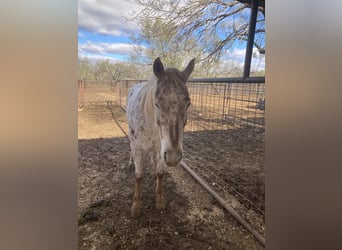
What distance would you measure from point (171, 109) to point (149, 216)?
58 cm

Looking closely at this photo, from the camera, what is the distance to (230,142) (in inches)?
67.4

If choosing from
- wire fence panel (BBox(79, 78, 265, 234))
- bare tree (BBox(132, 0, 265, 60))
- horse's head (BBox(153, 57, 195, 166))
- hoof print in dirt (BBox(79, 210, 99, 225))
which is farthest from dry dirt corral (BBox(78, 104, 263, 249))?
bare tree (BBox(132, 0, 265, 60))

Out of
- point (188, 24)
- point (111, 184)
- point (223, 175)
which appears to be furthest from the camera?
point (223, 175)

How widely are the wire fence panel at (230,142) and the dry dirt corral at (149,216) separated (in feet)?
0.40

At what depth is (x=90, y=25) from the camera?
2.02 ft

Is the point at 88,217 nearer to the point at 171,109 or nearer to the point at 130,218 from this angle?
the point at 130,218

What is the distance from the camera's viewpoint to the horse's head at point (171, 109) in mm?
714

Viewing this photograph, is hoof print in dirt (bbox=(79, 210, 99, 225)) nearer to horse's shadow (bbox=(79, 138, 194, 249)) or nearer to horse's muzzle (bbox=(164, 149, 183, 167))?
horse's shadow (bbox=(79, 138, 194, 249))

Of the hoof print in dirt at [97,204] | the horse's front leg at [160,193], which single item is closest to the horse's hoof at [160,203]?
the horse's front leg at [160,193]

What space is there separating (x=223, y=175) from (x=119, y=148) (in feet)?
3.16
